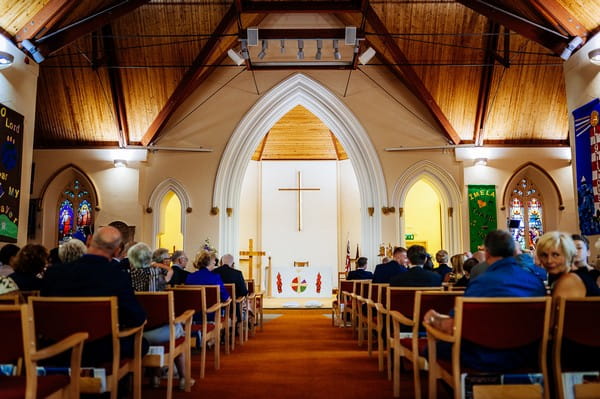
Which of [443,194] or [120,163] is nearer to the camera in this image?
[120,163]

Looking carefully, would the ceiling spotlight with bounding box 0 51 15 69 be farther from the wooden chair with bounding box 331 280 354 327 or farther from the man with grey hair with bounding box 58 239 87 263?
the wooden chair with bounding box 331 280 354 327

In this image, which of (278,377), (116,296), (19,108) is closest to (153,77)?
(19,108)

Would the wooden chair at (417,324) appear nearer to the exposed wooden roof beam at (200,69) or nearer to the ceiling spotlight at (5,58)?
the ceiling spotlight at (5,58)

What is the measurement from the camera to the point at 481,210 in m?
11.8

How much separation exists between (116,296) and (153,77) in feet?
29.7

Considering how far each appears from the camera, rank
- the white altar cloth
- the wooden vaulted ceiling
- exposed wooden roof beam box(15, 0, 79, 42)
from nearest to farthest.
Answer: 1. exposed wooden roof beam box(15, 0, 79, 42)
2. the wooden vaulted ceiling
3. the white altar cloth

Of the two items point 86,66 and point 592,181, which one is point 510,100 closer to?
point 592,181

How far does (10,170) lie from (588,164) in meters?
8.35

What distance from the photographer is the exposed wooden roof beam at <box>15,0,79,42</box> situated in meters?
7.47

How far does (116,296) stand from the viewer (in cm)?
294

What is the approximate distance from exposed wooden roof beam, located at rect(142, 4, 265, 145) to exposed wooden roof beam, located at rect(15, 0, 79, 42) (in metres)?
3.43

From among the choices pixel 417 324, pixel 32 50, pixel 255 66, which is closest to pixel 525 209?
pixel 255 66

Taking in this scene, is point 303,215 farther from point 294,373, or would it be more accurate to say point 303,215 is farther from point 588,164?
point 294,373

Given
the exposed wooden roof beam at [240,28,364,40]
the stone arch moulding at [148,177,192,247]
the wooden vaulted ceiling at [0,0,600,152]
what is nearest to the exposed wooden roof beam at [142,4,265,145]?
the wooden vaulted ceiling at [0,0,600,152]
